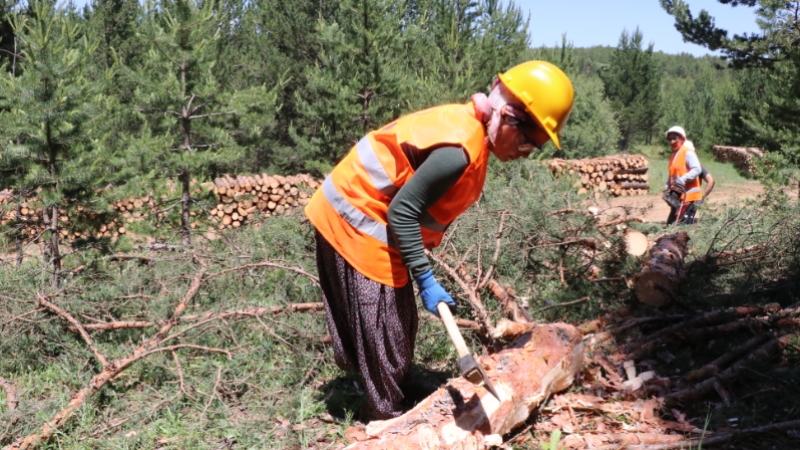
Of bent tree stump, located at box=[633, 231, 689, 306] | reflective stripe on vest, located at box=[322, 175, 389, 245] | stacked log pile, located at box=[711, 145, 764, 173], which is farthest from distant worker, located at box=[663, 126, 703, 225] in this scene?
stacked log pile, located at box=[711, 145, 764, 173]

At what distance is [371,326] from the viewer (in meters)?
2.52

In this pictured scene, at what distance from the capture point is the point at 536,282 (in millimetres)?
4445

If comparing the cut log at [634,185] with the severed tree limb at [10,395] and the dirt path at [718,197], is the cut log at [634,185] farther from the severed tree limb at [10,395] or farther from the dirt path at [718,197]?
the severed tree limb at [10,395]

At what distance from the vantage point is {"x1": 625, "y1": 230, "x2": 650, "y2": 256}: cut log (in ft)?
15.5

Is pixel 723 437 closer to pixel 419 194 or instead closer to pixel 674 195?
pixel 419 194

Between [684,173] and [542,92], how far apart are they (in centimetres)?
529

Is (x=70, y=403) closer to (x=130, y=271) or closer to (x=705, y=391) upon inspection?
(x=130, y=271)

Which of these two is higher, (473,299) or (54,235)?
(54,235)

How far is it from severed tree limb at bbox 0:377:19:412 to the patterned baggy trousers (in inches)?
67.3

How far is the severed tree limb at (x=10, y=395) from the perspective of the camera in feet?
9.84

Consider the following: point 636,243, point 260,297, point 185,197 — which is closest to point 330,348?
point 260,297

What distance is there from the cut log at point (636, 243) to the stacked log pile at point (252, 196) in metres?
5.91

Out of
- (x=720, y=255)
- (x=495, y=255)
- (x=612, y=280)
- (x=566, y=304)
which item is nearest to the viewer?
(x=566, y=304)

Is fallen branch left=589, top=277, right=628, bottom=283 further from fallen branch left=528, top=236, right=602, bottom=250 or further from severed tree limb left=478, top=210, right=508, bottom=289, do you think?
severed tree limb left=478, top=210, right=508, bottom=289
